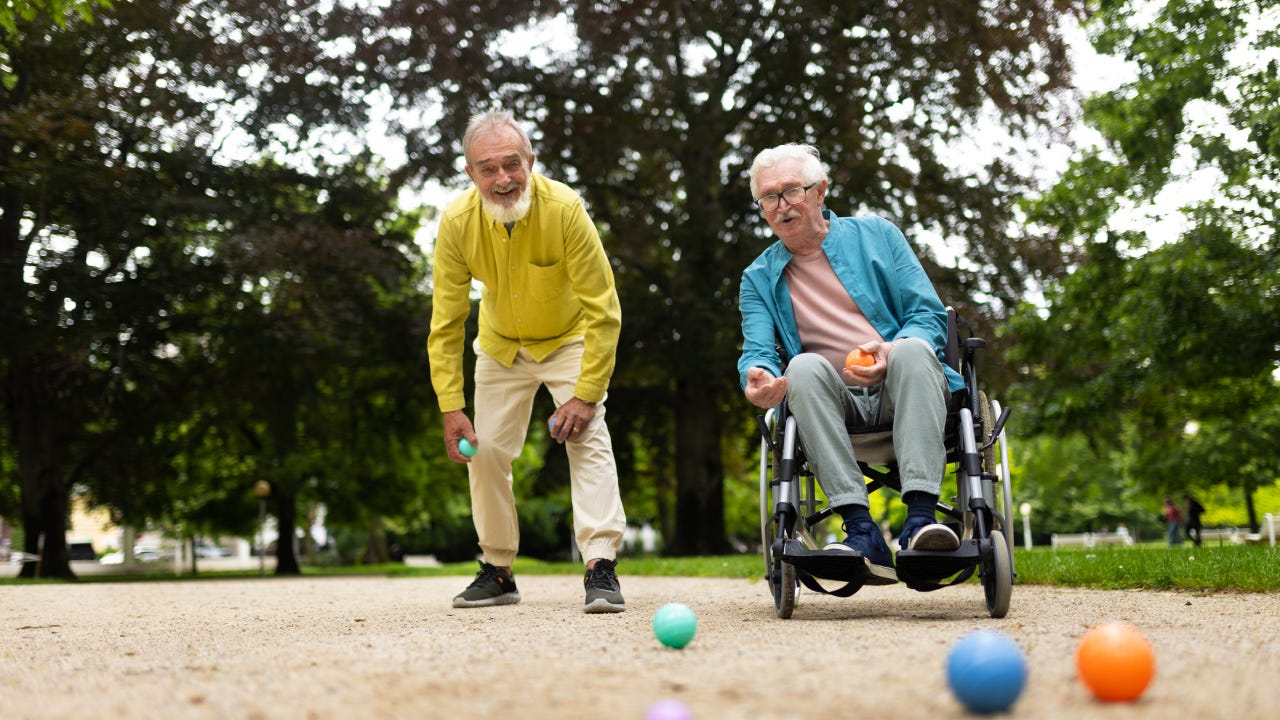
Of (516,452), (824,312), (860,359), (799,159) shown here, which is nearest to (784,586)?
(860,359)

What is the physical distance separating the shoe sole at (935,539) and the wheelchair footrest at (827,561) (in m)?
0.19

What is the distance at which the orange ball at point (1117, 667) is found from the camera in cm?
217

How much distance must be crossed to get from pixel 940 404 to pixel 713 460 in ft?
39.6

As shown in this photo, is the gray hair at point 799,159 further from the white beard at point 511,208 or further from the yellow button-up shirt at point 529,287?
the white beard at point 511,208

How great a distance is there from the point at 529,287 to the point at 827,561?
6.51 ft

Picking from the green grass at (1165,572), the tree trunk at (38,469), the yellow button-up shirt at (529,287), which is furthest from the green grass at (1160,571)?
the tree trunk at (38,469)

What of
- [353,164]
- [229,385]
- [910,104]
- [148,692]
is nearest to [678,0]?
[910,104]

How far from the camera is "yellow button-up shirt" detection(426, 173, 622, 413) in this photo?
16.2 ft

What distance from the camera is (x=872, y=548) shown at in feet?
12.8

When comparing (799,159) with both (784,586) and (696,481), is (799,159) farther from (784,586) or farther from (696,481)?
(696,481)

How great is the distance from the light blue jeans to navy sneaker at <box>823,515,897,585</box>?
95mm

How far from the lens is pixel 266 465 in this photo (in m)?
20.7

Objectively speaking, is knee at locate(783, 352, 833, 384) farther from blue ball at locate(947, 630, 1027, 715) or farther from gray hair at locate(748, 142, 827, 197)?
blue ball at locate(947, 630, 1027, 715)

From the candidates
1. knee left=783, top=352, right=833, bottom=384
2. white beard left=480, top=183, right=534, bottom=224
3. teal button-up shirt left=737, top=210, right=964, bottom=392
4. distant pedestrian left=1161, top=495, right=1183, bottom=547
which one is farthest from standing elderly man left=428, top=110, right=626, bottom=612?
distant pedestrian left=1161, top=495, right=1183, bottom=547
